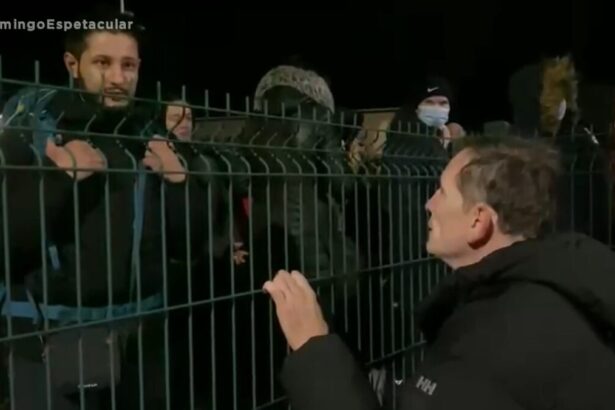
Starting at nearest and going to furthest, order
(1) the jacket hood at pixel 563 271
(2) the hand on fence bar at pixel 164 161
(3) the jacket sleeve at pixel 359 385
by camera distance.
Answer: (3) the jacket sleeve at pixel 359 385 → (1) the jacket hood at pixel 563 271 → (2) the hand on fence bar at pixel 164 161

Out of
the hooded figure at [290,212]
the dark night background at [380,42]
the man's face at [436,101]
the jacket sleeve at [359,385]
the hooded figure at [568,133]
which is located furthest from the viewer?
the dark night background at [380,42]

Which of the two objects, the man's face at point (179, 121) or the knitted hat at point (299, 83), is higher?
the knitted hat at point (299, 83)

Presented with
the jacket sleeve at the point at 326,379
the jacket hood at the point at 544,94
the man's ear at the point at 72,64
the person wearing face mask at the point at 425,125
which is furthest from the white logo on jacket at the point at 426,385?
the jacket hood at the point at 544,94

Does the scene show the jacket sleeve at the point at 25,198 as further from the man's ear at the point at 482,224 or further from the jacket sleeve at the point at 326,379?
the man's ear at the point at 482,224

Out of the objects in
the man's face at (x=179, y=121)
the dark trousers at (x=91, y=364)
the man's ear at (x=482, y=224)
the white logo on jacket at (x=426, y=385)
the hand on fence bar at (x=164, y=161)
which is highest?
the man's face at (x=179, y=121)

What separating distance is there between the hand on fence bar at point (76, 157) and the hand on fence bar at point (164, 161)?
0.52 feet

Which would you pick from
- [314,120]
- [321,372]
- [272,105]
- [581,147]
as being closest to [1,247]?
[321,372]

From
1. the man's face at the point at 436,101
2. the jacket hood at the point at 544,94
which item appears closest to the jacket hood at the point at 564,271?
the jacket hood at the point at 544,94

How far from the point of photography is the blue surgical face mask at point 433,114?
4.69m

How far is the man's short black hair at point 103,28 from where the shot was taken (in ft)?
8.80

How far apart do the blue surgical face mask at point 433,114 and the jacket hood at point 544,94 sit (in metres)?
0.36

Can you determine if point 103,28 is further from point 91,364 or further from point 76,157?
point 91,364

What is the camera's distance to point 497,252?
1.82 metres

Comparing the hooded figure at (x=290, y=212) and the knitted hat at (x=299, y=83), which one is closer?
the hooded figure at (x=290, y=212)
